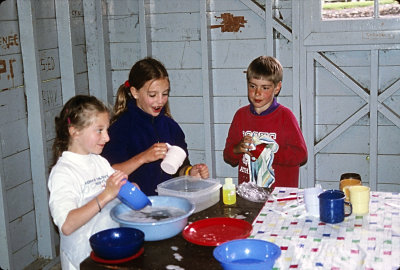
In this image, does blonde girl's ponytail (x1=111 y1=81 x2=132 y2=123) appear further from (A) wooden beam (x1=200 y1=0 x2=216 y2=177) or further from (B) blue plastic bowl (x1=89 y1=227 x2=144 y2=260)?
(A) wooden beam (x1=200 y1=0 x2=216 y2=177)

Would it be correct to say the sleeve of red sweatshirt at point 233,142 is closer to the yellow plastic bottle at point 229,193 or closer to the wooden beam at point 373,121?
the yellow plastic bottle at point 229,193

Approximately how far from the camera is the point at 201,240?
2.29 m

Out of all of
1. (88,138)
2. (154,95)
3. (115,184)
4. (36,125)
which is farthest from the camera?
(36,125)

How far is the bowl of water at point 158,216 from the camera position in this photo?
2.31m

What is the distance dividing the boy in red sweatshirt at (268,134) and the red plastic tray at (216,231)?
91 centimetres

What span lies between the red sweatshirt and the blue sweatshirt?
578 mm

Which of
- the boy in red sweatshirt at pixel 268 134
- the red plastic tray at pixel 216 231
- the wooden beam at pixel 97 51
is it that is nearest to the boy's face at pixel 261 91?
the boy in red sweatshirt at pixel 268 134

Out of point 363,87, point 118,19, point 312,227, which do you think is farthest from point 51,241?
point 363,87

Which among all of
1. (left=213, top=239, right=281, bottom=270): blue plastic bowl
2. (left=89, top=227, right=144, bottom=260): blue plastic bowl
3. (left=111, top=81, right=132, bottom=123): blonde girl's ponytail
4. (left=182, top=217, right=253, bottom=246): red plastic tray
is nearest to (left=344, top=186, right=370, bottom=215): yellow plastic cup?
(left=182, top=217, right=253, bottom=246): red plastic tray

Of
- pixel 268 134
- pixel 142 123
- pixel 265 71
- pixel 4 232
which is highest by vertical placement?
pixel 265 71

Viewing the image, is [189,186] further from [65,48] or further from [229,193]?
[65,48]

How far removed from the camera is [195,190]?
2867 mm

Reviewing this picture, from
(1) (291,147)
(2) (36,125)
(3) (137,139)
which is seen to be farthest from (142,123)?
(2) (36,125)

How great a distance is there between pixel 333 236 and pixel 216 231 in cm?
52
